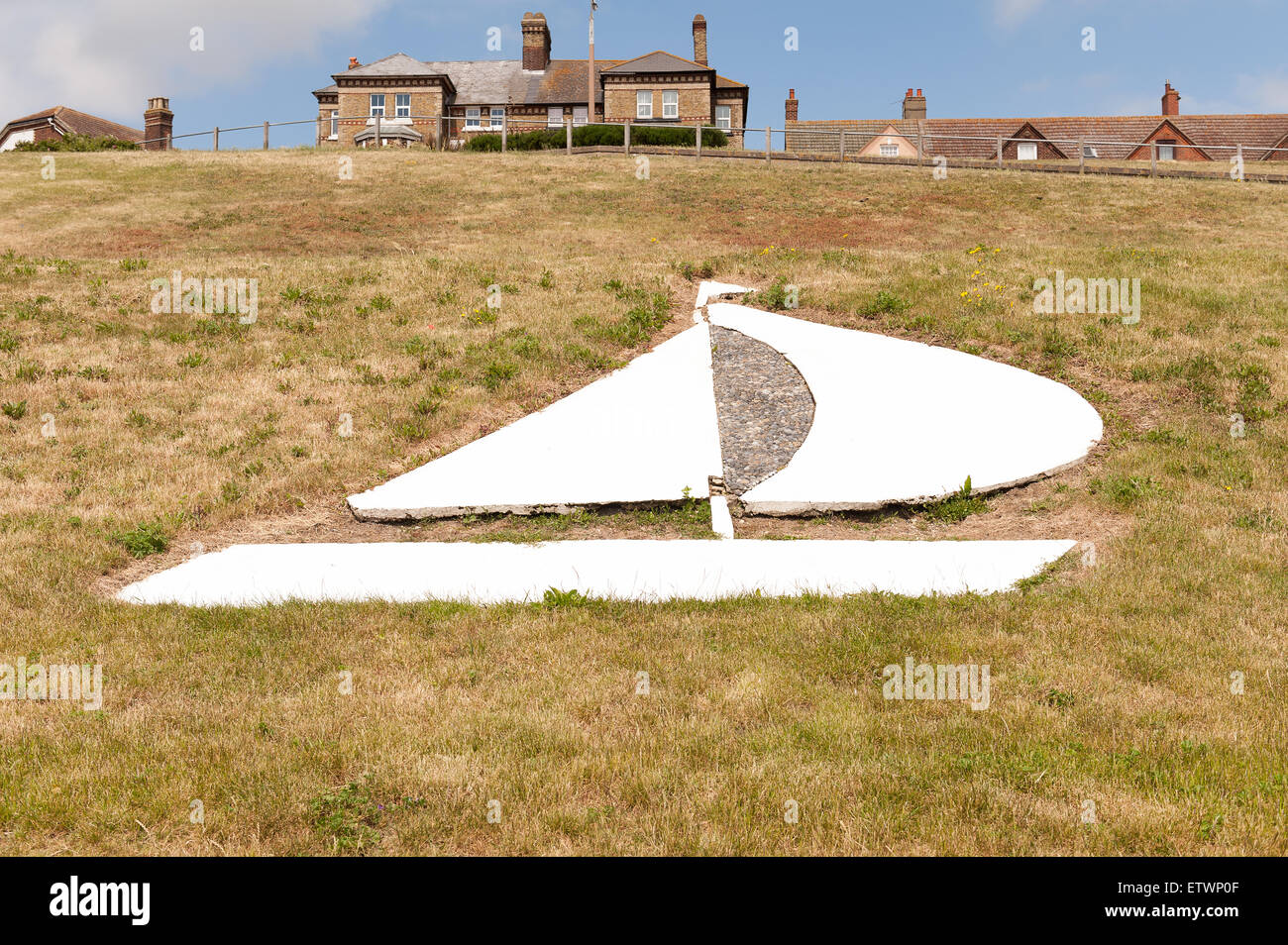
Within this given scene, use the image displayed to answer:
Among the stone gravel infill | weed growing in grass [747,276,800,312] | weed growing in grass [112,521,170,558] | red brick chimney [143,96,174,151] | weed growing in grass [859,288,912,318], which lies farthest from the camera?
red brick chimney [143,96,174,151]

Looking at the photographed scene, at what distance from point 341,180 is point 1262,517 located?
94.3 ft

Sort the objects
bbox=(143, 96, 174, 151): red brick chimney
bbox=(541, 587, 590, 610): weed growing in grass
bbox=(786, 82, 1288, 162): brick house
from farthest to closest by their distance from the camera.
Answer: bbox=(786, 82, 1288, 162): brick house → bbox=(143, 96, 174, 151): red brick chimney → bbox=(541, 587, 590, 610): weed growing in grass

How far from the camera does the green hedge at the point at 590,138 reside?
126 feet

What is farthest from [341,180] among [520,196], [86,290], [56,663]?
[56,663]

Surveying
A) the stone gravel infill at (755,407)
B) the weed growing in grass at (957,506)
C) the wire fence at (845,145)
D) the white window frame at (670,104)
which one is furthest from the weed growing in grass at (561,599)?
the white window frame at (670,104)

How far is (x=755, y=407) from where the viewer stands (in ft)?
41.0

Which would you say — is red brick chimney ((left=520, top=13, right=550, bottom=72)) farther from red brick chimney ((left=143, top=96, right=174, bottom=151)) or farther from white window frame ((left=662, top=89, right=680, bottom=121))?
red brick chimney ((left=143, top=96, right=174, bottom=151))

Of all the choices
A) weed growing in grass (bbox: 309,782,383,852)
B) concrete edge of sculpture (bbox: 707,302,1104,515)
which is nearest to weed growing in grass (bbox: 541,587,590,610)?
weed growing in grass (bbox: 309,782,383,852)

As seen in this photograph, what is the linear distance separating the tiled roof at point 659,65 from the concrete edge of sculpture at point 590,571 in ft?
164

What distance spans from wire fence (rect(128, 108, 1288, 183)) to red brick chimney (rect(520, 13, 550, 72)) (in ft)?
14.8

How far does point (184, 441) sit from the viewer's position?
11.3 meters

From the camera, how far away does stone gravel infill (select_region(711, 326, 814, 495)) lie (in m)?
11.0

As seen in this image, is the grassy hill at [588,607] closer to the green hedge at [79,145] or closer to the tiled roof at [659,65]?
the green hedge at [79,145]
